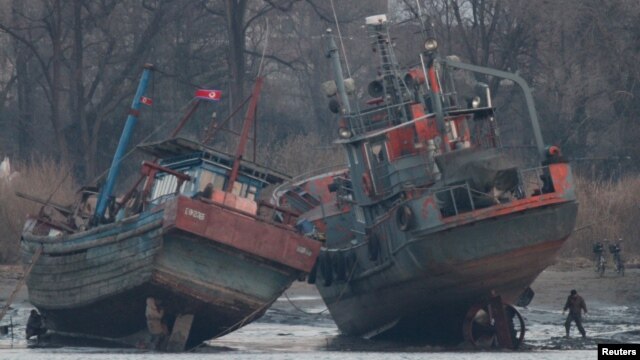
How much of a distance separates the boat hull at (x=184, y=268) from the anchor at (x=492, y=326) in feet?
10.3

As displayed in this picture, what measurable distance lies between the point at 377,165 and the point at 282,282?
3.18m

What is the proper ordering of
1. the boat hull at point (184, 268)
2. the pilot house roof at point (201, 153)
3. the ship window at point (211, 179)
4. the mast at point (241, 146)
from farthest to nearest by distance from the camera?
the pilot house roof at point (201, 153), the ship window at point (211, 179), the mast at point (241, 146), the boat hull at point (184, 268)

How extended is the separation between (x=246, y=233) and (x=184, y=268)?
1.19 metres

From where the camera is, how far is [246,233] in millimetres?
25391

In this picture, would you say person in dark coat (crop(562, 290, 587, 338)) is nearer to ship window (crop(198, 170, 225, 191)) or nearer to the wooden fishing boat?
the wooden fishing boat

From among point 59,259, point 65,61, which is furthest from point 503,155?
point 65,61

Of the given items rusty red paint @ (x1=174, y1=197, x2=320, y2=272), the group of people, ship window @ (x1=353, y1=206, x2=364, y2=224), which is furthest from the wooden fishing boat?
ship window @ (x1=353, y1=206, x2=364, y2=224)

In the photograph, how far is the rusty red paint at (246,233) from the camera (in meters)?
25.0

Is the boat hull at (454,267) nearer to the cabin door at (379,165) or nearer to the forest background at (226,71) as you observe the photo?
the cabin door at (379,165)

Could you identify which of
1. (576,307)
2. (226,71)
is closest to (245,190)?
(576,307)

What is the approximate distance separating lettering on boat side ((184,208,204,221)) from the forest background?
17403 mm

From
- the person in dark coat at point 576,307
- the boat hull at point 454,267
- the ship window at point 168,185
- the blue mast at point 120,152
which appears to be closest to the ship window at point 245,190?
the ship window at point 168,185

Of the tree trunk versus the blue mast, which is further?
the tree trunk

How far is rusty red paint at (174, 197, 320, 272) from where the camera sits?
82.0 ft
